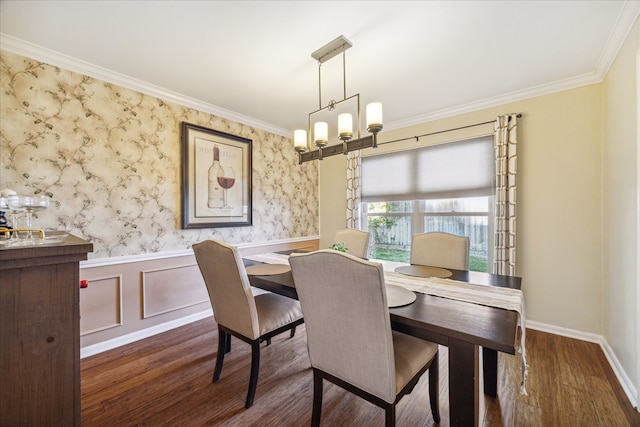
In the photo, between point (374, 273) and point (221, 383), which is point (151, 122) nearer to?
point (221, 383)

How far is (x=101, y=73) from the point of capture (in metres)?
2.31

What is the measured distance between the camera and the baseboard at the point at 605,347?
1697 mm

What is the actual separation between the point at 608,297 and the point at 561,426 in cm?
143

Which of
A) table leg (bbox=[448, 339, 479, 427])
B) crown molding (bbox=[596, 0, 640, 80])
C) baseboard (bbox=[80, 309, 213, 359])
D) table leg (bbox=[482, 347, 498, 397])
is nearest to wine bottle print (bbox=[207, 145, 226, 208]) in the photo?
baseboard (bbox=[80, 309, 213, 359])

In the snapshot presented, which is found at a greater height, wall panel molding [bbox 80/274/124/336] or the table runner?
the table runner

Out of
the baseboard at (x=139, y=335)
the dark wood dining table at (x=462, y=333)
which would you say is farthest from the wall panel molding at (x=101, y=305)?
the dark wood dining table at (x=462, y=333)

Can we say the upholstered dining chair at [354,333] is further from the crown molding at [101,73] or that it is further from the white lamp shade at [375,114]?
the crown molding at [101,73]

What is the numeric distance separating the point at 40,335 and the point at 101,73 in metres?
2.56

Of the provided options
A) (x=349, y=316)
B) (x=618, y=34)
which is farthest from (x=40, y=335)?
(x=618, y=34)

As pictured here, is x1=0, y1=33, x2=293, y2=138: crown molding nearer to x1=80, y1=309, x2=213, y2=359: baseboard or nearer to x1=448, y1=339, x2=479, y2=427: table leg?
x1=80, y1=309, x2=213, y2=359: baseboard

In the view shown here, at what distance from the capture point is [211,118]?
10.2 ft

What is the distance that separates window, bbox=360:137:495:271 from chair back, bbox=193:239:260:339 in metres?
2.49

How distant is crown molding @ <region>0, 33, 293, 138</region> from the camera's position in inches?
76.8

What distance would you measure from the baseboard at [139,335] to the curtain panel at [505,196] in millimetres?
3267
